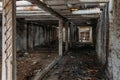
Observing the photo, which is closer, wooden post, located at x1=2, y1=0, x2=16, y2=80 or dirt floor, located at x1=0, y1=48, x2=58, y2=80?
wooden post, located at x1=2, y1=0, x2=16, y2=80

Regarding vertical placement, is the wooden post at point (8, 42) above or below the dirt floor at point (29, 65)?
above

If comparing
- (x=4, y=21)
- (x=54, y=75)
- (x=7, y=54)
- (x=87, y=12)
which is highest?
(x=87, y=12)

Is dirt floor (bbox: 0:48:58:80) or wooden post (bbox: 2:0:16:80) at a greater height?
wooden post (bbox: 2:0:16:80)

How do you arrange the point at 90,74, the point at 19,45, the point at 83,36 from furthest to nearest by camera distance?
the point at 83,36 → the point at 19,45 → the point at 90,74

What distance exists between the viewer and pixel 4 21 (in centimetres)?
443

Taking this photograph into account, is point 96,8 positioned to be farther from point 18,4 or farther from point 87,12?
point 18,4

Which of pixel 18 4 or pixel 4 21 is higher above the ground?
pixel 18 4

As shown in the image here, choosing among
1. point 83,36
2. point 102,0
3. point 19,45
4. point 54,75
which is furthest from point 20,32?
point 83,36

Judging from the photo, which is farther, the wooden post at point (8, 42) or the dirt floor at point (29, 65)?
the dirt floor at point (29, 65)

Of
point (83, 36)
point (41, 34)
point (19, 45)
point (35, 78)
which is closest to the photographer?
point (35, 78)

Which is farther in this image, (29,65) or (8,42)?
(29,65)

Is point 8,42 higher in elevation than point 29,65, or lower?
higher

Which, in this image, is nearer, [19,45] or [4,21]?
[4,21]

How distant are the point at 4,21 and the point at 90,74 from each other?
3903 millimetres
